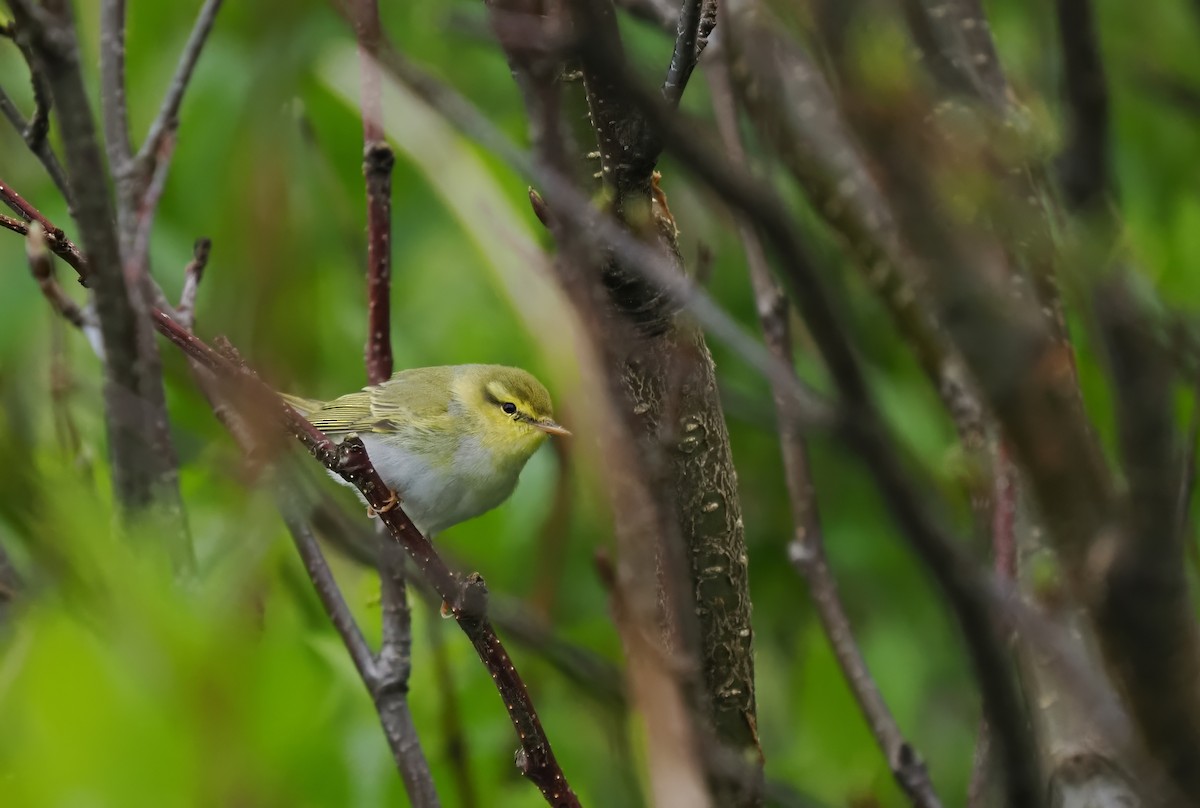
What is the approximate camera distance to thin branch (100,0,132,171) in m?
2.45

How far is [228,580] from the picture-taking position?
2.96 feet

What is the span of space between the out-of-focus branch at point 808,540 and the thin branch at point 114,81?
3.79ft

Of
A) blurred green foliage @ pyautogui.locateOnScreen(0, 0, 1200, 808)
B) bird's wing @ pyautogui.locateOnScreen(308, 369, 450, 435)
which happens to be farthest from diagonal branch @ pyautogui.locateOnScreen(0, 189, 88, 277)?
bird's wing @ pyautogui.locateOnScreen(308, 369, 450, 435)

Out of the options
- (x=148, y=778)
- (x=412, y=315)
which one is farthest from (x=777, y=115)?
(x=412, y=315)

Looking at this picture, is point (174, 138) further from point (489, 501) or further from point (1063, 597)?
point (1063, 597)

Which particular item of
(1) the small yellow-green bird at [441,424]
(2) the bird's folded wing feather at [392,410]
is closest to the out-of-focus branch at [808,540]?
(1) the small yellow-green bird at [441,424]

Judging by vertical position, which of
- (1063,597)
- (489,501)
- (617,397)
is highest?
(489,501)

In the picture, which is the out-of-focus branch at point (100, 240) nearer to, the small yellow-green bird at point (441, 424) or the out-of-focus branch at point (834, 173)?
the out-of-focus branch at point (834, 173)

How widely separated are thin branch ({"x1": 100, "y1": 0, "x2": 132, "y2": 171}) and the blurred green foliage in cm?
23

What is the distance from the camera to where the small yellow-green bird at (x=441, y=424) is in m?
3.88

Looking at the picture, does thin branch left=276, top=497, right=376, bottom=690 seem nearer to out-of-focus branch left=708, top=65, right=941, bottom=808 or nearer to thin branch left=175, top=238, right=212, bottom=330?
thin branch left=175, top=238, right=212, bottom=330

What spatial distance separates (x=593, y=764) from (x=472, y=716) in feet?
0.96

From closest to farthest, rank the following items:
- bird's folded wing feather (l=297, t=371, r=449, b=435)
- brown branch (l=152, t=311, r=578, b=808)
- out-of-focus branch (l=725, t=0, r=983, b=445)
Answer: out-of-focus branch (l=725, t=0, r=983, b=445)
brown branch (l=152, t=311, r=578, b=808)
bird's folded wing feather (l=297, t=371, r=449, b=435)

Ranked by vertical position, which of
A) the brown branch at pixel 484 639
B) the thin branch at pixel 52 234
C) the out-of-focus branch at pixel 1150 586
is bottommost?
the out-of-focus branch at pixel 1150 586
